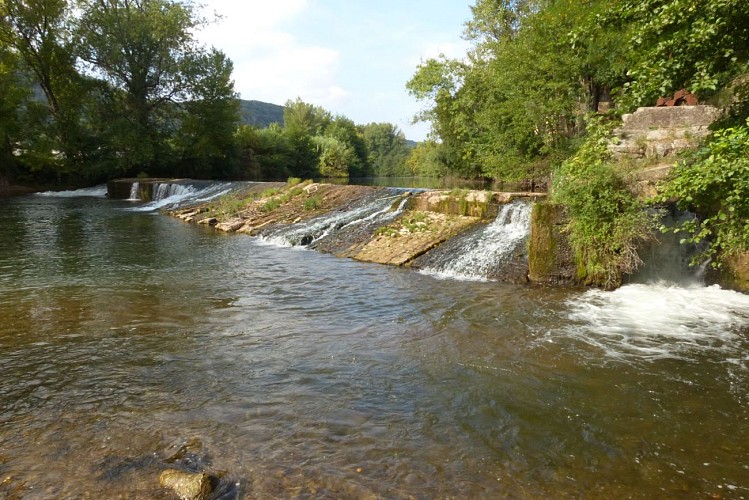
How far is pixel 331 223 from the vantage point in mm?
14328

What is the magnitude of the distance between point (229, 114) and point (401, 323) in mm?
35210

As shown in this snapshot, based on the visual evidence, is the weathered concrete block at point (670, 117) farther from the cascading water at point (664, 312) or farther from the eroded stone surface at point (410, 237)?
the eroded stone surface at point (410, 237)

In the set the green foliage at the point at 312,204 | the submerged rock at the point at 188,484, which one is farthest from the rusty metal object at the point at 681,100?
the submerged rock at the point at 188,484

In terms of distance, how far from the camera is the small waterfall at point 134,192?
27578 millimetres

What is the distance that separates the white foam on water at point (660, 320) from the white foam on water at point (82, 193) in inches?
1247

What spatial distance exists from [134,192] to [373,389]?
28.3 metres

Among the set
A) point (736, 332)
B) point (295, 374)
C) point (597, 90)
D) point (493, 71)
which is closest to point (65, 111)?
point (493, 71)

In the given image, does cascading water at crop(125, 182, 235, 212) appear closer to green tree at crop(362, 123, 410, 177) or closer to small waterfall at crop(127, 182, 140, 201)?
small waterfall at crop(127, 182, 140, 201)

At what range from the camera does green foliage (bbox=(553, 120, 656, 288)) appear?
Result: 25.1 ft

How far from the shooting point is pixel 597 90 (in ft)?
57.3

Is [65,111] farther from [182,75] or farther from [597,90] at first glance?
[597,90]

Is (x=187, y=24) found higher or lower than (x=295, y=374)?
higher

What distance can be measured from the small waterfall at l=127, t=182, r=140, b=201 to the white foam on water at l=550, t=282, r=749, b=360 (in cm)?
2730

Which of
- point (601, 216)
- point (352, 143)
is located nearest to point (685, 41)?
point (601, 216)
